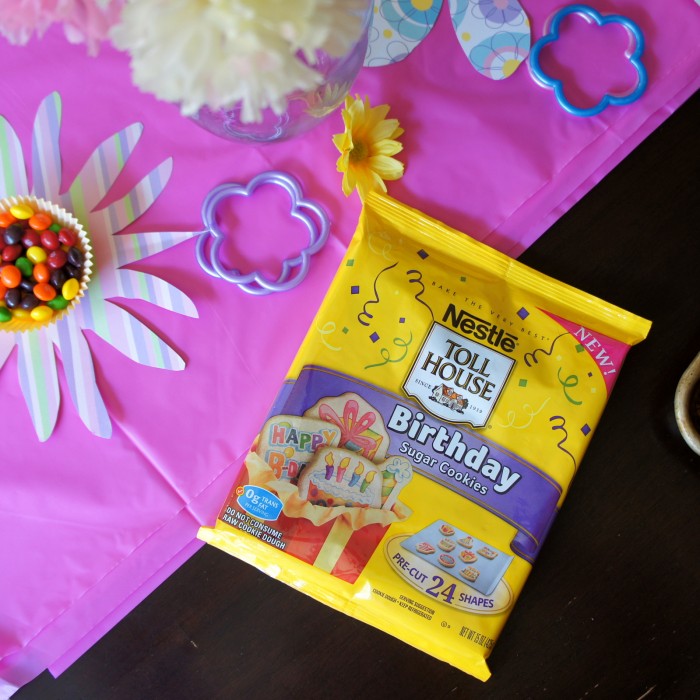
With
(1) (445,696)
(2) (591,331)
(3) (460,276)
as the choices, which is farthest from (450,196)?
(1) (445,696)

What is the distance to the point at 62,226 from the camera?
58 cm

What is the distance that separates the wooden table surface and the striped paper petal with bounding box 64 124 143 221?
→ 13.6 inches

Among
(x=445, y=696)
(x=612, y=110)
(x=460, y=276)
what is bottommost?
(x=445, y=696)

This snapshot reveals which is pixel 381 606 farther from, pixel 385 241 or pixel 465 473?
pixel 385 241

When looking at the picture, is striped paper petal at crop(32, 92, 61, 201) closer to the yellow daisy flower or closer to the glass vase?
the glass vase

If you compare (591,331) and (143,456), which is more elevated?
(591,331)

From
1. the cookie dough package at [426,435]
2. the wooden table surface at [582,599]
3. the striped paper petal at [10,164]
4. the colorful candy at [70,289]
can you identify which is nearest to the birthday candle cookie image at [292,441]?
the cookie dough package at [426,435]

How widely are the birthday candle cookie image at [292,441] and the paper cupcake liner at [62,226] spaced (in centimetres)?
21

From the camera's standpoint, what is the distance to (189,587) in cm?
59

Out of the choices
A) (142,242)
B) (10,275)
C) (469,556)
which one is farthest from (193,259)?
(469,556)

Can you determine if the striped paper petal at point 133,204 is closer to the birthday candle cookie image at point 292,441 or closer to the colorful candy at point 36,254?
the colorful candy at point 36,254

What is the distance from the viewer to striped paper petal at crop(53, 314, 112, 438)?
0.59 metres

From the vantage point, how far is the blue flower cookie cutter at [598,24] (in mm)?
611

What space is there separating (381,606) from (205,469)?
8.0 inches
